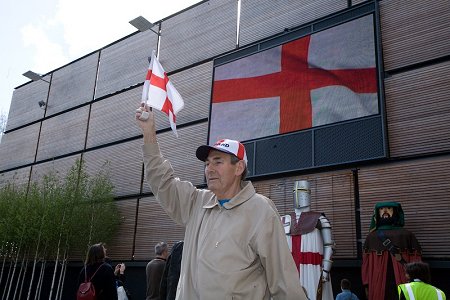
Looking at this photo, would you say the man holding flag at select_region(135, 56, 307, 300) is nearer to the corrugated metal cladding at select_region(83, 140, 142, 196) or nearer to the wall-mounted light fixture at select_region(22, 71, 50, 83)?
the corrugated metal cladding at select_region(83, 140, 142, 196)

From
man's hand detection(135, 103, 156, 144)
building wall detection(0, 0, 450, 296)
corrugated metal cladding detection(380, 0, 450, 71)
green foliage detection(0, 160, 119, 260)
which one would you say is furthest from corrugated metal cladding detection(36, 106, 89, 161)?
man's hand detection(135, 103, 156, 144)

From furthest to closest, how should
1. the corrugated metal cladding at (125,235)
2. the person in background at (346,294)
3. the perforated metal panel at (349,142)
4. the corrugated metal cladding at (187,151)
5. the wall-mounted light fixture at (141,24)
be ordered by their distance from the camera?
the wall-mounted light fixture at (141,24), the corrugated metal cladding at (125,235), the corrugated metal cladding at (187,151), the perforated metal panel at (349,142), the person in background at (346,294)

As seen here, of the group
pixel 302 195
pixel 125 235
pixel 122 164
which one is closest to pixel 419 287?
pixel 302 195

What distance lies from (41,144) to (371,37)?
37.5 feet

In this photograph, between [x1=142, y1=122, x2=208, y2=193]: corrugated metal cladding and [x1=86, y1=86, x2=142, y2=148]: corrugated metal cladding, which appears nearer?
[x1=142, y1=122, x2=208, y2=193]: corrugated metal cladding

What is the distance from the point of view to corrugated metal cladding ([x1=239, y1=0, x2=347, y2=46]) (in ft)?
28.1

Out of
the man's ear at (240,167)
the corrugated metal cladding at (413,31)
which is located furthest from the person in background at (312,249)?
the man's ear at (240,167)

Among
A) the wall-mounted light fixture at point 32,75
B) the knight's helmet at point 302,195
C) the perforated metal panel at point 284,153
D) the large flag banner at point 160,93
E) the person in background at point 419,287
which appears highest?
the wall-mounted light fixture at point 32,75

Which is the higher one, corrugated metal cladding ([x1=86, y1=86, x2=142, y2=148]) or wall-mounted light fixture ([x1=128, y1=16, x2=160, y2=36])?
wall-mounted light fixture ([x1=128, y1=16, x2=160, y2=36])

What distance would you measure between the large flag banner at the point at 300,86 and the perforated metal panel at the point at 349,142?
→ 18 cm

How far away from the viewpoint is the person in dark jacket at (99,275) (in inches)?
166

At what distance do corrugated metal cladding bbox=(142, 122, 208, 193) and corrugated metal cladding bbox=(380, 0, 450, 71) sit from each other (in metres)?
4.27

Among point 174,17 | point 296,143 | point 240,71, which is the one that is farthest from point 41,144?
point 296,143

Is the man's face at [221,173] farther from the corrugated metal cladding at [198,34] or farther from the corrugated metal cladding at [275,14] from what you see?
the corrugated metal cladding at [198,34]
